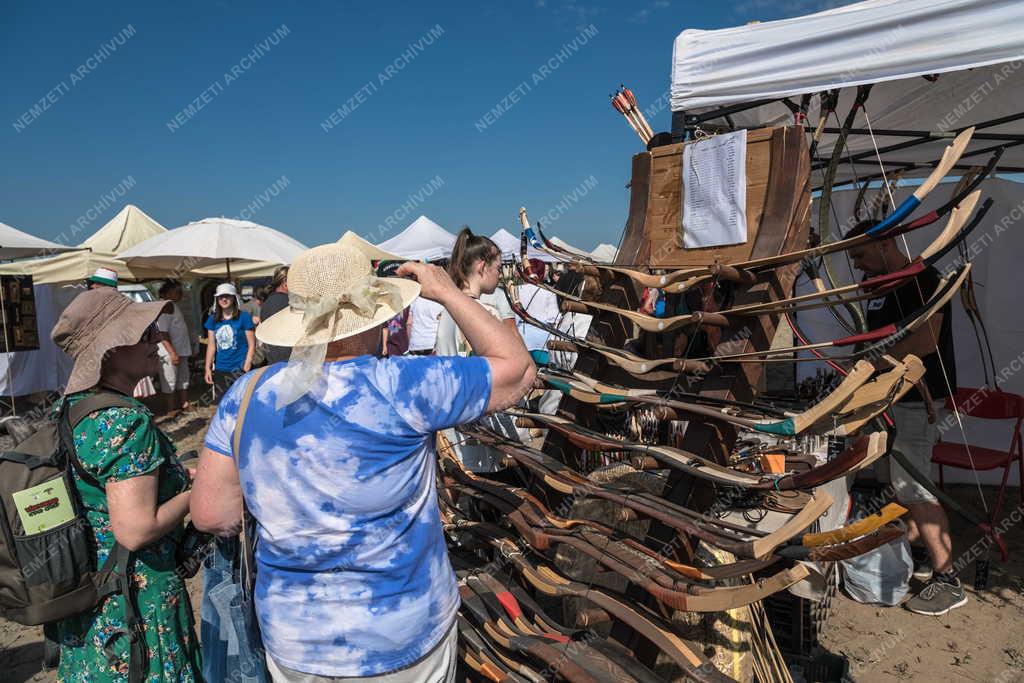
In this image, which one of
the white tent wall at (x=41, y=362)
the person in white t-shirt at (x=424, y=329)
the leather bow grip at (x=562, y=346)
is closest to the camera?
the leather bow grip at (x=562, y=346)

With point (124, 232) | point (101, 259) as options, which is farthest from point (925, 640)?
point (124, 232)

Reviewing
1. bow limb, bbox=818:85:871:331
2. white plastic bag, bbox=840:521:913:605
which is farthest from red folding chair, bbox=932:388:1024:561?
bow limb, bbox=818:85:871:331

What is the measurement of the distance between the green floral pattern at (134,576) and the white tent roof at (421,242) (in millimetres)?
9403

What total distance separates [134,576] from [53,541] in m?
Result: 0.23

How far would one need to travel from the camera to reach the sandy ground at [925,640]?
2.67 m

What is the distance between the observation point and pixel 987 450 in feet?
13.1

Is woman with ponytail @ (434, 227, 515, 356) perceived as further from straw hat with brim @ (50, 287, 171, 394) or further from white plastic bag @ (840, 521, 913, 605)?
white plastic bag @ (840, 521, 913, 605)

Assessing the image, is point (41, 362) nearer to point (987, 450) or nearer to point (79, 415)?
point (79, 415)

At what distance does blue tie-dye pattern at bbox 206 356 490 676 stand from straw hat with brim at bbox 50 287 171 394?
0.58 metres

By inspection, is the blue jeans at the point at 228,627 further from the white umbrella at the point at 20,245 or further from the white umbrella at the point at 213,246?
the white umbrella at the point at 20,245

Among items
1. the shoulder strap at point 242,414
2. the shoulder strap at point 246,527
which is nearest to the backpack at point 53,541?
the shoulder strap at point 246,527

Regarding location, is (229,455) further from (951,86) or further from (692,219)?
(951,86)

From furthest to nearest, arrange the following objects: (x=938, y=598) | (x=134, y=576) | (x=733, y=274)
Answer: (x=938, y=598), (x=733, y=274), (x=134, y=576)

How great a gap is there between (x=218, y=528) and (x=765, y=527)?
1.94m
